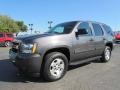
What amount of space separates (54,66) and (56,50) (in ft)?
1.63

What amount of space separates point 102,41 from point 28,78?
12.0 ft

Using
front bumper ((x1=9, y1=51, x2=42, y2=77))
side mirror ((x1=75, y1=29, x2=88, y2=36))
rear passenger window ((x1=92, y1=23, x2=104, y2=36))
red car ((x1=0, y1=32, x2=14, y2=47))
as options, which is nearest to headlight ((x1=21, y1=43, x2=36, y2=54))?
front bumper ((x1=9, y1=51, x2=42, y2=77))

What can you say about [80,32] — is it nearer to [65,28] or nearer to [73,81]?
[65,28]

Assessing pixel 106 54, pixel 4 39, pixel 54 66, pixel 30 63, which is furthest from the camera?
pixel 4 39

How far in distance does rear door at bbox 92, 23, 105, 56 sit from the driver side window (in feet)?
1.57

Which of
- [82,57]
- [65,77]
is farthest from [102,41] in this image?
[65,77]

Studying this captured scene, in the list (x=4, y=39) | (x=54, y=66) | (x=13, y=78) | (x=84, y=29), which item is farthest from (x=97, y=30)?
(x=4, y=39)

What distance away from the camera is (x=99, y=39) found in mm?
8672

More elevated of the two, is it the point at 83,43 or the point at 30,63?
the point at 83,43

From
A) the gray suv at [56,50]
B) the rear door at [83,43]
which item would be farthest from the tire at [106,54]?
the rear door at [83,43]

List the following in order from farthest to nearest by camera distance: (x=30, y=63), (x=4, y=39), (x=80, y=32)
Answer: (x=4, y=39) < (x=80, y=32) < (x=30, y=63)

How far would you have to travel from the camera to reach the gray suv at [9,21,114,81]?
605 centimetres

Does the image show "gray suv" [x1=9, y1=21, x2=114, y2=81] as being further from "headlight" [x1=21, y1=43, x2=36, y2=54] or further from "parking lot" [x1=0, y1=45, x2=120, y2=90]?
"parking lot" [x1=0, y1=45, x2=120, y2=90]

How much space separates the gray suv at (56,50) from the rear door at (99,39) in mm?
38
